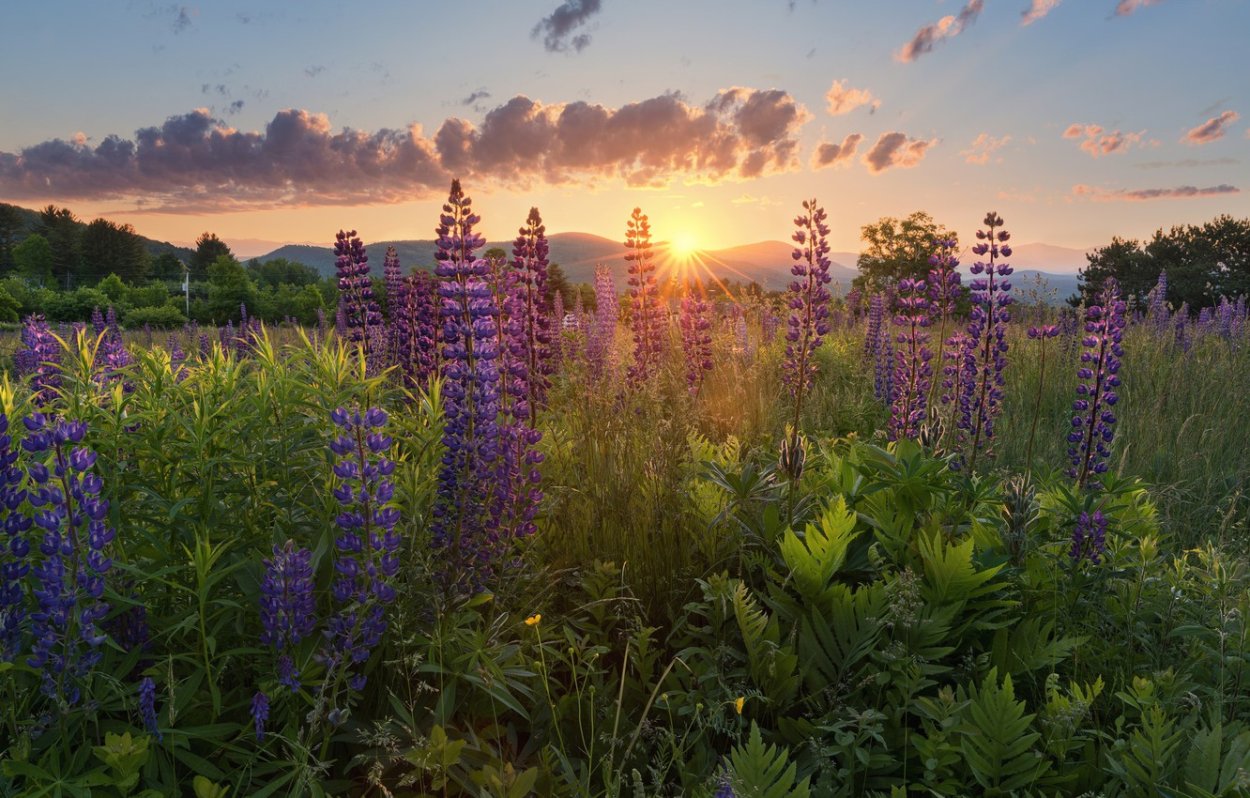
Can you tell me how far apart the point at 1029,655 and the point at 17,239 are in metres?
170

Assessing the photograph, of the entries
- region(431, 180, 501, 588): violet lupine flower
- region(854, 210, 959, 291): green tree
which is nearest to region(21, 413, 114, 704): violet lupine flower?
region(431, 180, 501, 588): violet lupine flower

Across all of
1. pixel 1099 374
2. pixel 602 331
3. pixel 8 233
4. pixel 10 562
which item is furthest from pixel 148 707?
pixel 8 233

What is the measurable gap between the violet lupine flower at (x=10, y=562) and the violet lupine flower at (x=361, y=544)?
2.31 feet

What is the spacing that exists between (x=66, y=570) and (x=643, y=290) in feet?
17.0

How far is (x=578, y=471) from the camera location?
4.05 m

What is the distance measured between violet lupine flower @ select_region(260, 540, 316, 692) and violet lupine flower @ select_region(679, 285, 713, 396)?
4.31m

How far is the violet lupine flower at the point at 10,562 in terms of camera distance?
189 cm

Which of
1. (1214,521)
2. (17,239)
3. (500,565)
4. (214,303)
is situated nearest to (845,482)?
(500,565)

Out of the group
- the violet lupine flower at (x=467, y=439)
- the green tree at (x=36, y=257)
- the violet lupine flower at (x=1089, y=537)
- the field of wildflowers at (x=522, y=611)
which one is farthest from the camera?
the green tree at (x=36, y=257)

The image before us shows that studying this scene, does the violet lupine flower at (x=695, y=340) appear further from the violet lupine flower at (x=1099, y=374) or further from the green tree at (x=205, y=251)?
the green tree at (x=205, y=251)

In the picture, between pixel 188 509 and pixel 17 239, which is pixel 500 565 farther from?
pixel 17 239

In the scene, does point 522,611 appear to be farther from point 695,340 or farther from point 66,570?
point 695,340

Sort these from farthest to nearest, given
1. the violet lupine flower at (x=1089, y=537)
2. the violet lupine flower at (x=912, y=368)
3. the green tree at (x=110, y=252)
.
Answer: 1. the green tree at (x=110, y=252)
2. the violet lupine flower at (x=912, y=368)
3. the violet lupine flower at (x=1089, y=537)

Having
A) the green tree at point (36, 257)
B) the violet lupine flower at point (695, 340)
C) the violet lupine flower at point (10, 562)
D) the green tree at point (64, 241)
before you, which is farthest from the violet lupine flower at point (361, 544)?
the green tree at point (36, 257)
